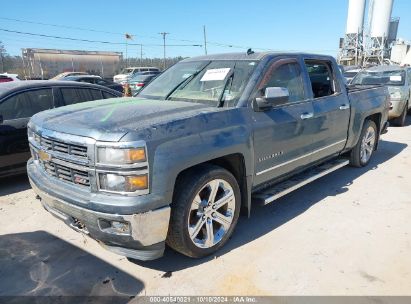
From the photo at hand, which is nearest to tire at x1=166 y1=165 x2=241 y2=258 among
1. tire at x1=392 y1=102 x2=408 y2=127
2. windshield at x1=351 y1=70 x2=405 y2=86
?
tire at x1=392 y1=102 x2=408 y2=127

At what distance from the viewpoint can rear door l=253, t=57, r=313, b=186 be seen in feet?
12.2

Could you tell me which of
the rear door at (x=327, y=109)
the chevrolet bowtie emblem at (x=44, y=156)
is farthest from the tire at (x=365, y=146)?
the chevrolet bowtie emblem at (x=44, y=156)

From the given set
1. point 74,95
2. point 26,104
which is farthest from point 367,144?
point 26,104

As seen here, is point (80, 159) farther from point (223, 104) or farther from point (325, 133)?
point (325, 133)

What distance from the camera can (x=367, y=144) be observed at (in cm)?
634

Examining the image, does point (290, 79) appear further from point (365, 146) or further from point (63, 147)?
point (365, 146)

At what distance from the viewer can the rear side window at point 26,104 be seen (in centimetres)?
527

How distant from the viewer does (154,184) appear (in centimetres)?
279

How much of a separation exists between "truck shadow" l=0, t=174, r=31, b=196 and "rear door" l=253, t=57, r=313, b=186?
3.75 metres

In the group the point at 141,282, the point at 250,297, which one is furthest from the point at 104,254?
the point at 250,297

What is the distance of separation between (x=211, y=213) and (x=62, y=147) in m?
1.46

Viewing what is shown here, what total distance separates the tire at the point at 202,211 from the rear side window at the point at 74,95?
12.0 ft

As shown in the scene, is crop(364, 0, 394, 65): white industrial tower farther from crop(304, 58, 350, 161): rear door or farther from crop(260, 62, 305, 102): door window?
crop(260, 62, 305, 102): door window

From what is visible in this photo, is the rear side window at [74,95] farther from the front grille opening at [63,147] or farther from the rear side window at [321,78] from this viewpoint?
the rear side window at [321,78]
